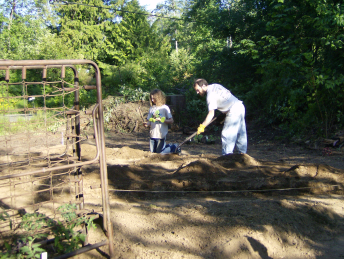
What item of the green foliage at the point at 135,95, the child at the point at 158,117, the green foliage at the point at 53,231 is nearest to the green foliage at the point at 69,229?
the green foliage at the point at 53,231

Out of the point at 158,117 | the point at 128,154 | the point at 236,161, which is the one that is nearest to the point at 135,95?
the point at 128,154

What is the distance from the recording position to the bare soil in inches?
113

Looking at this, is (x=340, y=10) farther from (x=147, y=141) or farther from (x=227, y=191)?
(x=147, y=141)

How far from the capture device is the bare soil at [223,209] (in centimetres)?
286

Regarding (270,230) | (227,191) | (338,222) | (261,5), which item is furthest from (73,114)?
(261,5)

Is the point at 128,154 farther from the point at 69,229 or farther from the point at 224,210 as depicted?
the point at 69,229

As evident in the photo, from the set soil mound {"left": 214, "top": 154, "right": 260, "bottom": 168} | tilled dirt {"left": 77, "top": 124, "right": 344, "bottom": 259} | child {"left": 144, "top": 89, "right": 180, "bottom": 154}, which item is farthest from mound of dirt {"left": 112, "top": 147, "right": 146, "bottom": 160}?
soil mound {"left": 214, "top": 154, "right": 260, "bottom": 168}

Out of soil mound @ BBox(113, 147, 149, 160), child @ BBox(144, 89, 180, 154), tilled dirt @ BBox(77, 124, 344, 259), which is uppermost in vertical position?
child @ BBox(144, 89, 180, 154)

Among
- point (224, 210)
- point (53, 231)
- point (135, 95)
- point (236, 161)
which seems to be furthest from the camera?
point (135, 95)

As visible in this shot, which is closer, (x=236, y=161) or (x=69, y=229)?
(x=69, y=229)

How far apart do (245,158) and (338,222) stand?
2.33 m

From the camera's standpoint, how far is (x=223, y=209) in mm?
3479

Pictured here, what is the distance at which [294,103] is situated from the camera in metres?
8.46

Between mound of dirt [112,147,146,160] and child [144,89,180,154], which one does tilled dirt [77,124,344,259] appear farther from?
mound of dirt [112,147,146,160]
